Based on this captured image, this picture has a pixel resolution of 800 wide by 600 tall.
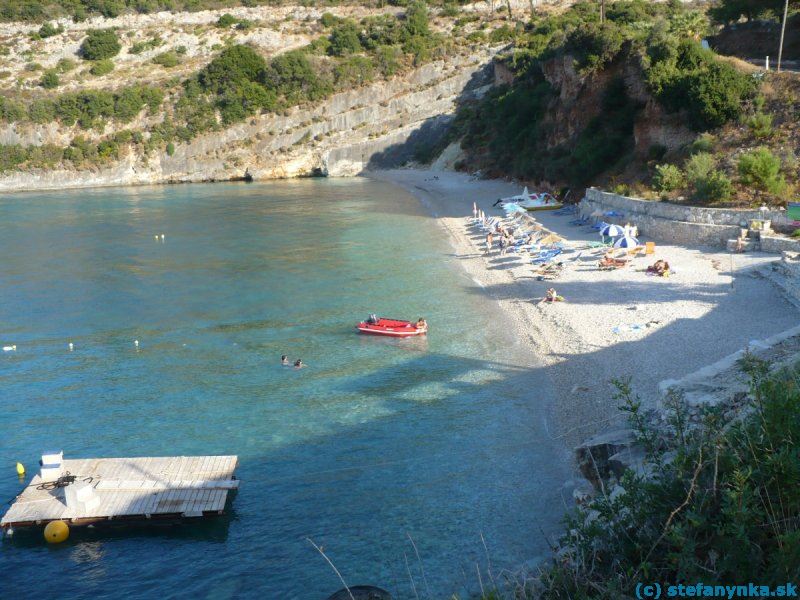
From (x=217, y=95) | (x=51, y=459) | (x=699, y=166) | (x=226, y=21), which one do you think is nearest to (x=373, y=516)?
(x=51, y=459)

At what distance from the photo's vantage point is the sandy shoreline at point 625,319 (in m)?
16.5

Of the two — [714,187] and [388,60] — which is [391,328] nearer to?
[714,187]

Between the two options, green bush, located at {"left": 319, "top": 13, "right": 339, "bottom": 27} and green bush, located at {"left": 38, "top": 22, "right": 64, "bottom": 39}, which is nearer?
green bush, located at {"left": 319, "top": 13, "right": 339, "bottom": 27}

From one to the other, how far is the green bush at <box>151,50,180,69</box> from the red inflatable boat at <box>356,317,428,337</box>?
81.8m

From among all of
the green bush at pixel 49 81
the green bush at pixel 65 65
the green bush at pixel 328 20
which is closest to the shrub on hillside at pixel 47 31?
the green bush at pixel 65 65

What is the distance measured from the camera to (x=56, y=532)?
12523 mm

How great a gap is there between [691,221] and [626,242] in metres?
3.10

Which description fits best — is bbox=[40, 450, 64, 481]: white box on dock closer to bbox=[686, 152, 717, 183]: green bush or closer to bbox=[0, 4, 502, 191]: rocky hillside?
bbox=[686, 152, 717, 183]: green bush

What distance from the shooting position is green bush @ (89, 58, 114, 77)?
3573 inches

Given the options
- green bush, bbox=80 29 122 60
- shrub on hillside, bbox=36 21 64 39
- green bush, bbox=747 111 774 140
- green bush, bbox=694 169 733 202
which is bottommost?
green bush, bbox=694 169 733 202

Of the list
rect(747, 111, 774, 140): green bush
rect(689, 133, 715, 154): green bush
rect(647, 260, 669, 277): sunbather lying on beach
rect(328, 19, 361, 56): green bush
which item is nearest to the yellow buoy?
rect(647, 260, 669, 277): sunbather lying on beach

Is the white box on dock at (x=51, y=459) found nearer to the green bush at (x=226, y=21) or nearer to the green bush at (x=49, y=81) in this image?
the green bush at (x=49, y=81)

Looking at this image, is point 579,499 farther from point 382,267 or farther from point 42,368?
point 382,267

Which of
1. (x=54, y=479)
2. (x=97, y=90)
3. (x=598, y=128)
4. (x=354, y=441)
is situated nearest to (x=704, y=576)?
(x=354, y=441)
